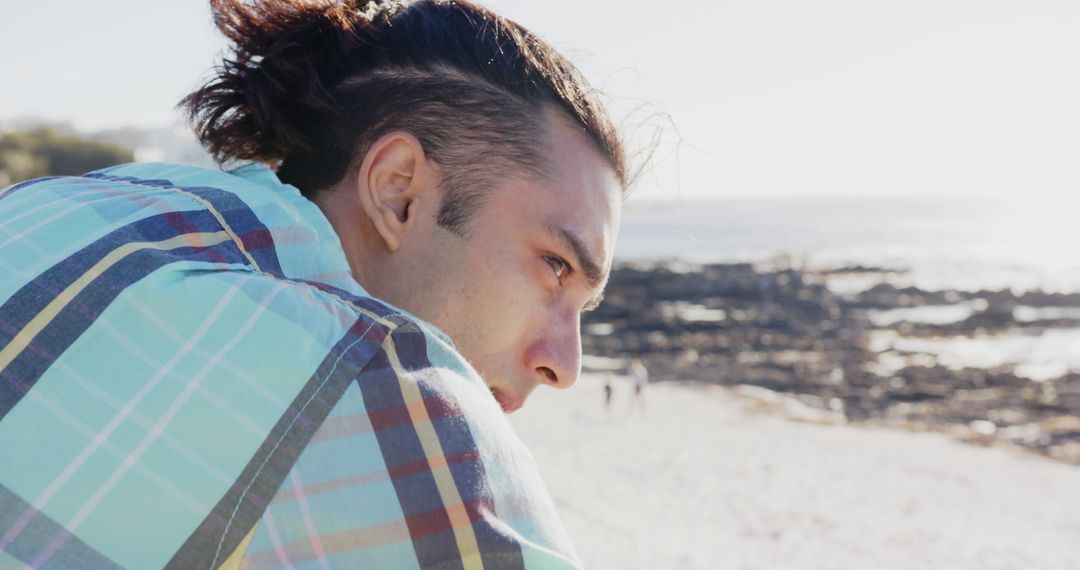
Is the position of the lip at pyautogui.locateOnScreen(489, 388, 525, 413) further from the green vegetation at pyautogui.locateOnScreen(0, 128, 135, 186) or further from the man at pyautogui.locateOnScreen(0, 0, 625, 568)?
the green vegetation at pyautogui.locateOnScreen(0, 128, 135, 186)

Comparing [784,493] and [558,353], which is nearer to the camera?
[558,353]

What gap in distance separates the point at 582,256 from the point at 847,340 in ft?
81.1

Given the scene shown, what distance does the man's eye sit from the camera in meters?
1.31

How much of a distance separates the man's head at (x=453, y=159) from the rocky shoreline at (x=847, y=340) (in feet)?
53.3

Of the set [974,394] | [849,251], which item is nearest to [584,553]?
[974,394]

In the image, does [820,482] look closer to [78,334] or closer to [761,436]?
[761,436]

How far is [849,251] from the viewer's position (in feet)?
181

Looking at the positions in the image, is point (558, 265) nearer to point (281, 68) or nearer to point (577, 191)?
point (577, 191)

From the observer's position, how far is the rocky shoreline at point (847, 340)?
57.8 feet

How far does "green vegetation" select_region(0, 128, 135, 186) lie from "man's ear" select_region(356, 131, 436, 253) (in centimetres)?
3546

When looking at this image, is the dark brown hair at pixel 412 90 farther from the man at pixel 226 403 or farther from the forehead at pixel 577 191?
the man at pixel 226 403

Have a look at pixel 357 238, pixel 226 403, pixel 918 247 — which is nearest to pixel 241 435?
pixel 226 403

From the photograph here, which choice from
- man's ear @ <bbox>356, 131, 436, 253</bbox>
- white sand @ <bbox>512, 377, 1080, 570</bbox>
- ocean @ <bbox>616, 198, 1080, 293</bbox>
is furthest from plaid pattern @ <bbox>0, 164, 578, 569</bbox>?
ocean @ <bbox>616, 198, 1080, 293</bbox>

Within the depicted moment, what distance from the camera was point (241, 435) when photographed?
69 centimetres
